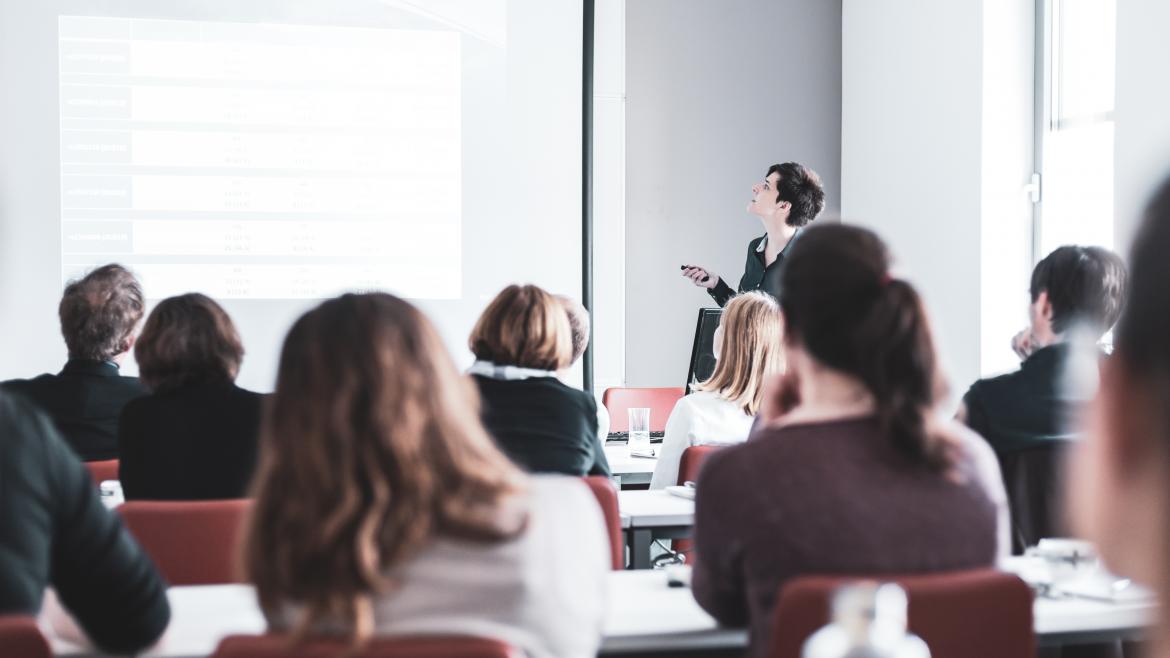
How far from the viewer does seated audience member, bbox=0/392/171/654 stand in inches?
53.0

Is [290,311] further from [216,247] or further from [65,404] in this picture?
[65,404]

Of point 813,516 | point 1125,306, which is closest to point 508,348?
point 813,516

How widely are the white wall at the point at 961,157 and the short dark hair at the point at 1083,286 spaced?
2.55 meters

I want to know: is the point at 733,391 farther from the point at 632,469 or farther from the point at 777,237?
the point at 777,237

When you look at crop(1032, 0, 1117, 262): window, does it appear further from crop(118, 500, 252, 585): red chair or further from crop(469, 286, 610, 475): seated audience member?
crop(118, 500, 252, 585): red chair

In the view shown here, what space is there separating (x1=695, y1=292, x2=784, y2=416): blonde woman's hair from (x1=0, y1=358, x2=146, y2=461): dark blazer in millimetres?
1739

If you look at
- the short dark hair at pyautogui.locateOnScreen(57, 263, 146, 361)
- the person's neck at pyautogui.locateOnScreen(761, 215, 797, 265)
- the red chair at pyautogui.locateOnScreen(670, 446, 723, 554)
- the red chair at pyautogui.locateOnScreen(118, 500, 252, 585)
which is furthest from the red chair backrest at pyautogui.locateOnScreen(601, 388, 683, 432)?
the red chair at pyautogui.locateOnScreen(118, 500, 252, 585)

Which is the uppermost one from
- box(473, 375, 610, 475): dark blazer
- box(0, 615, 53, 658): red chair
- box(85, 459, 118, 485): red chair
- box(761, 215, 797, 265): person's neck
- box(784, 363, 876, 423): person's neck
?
box(761, 215, 797, 265): person's neck

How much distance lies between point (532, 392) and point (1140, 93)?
3.10m

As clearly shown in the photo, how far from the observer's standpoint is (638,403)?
193 inches

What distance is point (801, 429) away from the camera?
1.48 meters

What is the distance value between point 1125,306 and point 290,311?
4554 millimetres

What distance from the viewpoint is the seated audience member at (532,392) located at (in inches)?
102

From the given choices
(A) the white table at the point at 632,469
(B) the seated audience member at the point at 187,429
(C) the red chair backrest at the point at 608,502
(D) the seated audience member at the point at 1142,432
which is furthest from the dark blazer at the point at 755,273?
(D) the seated audience member at the point at 1142,432
